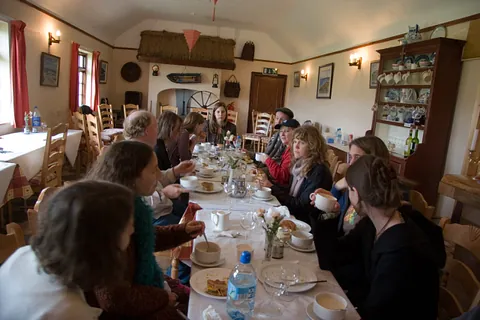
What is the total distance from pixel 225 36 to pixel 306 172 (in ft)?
23.9

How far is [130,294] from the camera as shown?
3.57 ft

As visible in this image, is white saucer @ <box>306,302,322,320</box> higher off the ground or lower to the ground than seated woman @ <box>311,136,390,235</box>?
lower

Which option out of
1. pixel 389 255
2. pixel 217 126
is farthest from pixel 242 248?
pixel 217 126

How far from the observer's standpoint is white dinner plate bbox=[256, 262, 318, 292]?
1245 millimetres

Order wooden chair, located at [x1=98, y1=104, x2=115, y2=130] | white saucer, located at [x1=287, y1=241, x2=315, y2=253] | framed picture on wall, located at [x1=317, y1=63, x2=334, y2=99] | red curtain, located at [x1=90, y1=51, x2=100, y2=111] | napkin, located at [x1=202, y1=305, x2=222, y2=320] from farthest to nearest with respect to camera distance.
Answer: wooden chair, located at [x1=98, y1=104, x2=115, y2=130]
red curtain, located at [x1=90, y1=51, x2=100, y2=111]
framed picture on wall, located at [x1=317, y1=63, x2=334, y2=99]
white saucer, located at [x1=287, y1=241, x2=315, y2=253]
napkin, located at [x1=202, y1=305, x2=222, y2=320]

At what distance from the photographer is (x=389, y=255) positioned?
1.21 m

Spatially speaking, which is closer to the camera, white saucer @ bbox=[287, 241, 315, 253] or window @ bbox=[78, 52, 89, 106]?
white saucer @ bbox=[287, 241, 315, 253]

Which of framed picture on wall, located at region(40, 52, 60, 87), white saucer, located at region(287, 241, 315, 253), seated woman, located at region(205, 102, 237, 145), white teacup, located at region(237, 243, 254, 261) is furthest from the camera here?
framed picture on wall, located at region(40, 52, 60, 87)

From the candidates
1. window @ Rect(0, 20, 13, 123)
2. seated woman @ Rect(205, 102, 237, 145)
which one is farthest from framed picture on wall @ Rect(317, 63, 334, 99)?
window @ Rect(0, 20, 13, 123)

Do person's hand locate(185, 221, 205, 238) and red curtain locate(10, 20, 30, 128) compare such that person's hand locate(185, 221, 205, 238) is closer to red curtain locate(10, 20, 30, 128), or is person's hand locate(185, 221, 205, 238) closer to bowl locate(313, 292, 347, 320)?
bowl locate(313, 292, 347, 320)

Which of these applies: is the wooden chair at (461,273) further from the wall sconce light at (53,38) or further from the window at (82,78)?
the window at (82,78)

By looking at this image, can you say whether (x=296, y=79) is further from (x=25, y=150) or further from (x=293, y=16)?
(x=25, y=150)

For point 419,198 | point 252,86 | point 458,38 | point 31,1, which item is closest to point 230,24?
point 252,86

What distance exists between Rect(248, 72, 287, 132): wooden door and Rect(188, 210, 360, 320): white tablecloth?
7.70 meters
